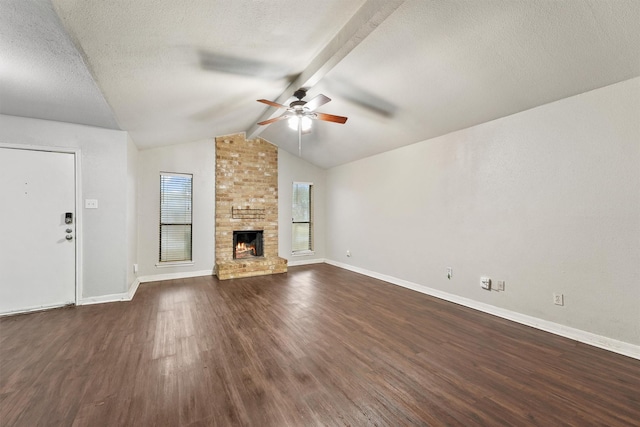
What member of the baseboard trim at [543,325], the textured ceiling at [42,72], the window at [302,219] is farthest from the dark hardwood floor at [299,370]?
the window at [302,219]

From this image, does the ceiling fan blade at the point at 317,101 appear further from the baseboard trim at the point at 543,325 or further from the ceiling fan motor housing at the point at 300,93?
the baseboard trim at the point at 543,325

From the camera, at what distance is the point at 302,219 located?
684 cm

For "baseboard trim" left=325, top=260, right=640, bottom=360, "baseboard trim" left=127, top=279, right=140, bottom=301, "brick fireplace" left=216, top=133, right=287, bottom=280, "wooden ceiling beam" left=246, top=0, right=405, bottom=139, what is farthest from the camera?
"brick fireplace" left=216, top=133, right=287, bottom=280

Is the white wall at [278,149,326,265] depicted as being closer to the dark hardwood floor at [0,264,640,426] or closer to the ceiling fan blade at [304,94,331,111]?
the dark hardwood floor at [0,264,640,426]

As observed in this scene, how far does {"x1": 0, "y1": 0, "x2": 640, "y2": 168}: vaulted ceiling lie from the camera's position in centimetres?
187

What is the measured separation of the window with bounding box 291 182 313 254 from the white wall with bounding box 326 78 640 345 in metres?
2.61

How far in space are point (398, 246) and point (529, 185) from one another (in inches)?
87.3

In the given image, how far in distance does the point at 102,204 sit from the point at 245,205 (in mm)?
2565

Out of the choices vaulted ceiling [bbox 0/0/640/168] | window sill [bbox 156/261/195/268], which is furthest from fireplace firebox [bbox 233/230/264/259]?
vaulted ceiling [bbox 0/0/640/168]

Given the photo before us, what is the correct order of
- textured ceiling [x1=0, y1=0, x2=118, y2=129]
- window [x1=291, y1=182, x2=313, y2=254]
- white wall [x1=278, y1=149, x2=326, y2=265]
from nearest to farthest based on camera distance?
1. textured ceiling [x1=0, y1=0, x2=118, y2=129]
2. white wall [x1=278, y1=149, x2=326, y2=265]
3. window [x1=291, y1=182, x2=313, y2=254]

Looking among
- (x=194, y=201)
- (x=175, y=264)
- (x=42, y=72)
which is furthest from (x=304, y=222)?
(x=42, y=72)

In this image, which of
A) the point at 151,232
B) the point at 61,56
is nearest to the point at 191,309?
the point at 151,232

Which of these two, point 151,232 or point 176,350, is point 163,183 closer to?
point 151,232

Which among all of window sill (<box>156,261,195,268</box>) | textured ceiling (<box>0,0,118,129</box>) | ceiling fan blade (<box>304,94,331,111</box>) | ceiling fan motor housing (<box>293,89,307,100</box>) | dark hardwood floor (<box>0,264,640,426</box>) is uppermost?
ceiling fan motor housing (<box>293,89,307,100</box>)
